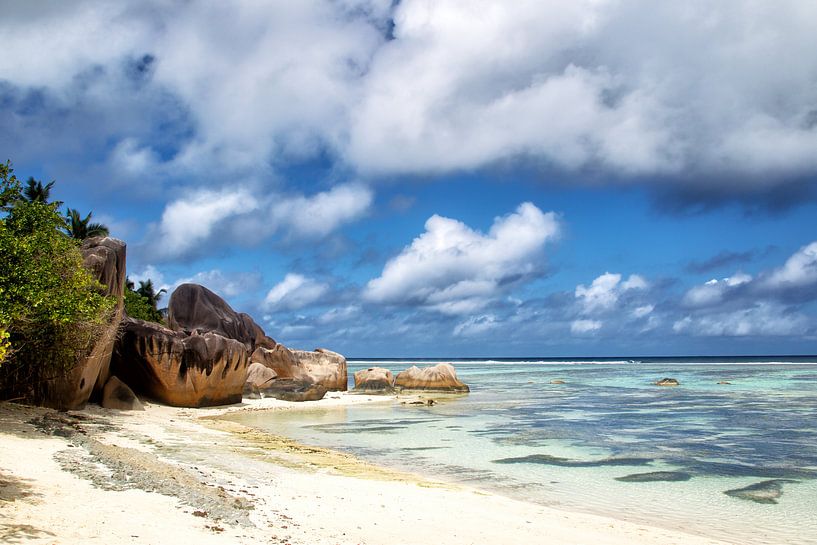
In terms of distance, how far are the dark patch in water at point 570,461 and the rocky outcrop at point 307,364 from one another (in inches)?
786

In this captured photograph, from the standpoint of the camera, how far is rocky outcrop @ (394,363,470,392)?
44281 mm

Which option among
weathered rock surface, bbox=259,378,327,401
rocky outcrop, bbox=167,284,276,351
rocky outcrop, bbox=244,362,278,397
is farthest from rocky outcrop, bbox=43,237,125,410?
rocky outcrop, bbox=167,284,276,351

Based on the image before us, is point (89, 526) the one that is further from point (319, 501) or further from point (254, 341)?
A: point (254, 341)

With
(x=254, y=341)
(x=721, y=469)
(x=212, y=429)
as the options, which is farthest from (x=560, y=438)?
(x=254, y=341)

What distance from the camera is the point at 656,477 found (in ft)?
47.8

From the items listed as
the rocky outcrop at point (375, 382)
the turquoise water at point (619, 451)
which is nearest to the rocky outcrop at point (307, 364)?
the rocky outcrop at point (375, 382)

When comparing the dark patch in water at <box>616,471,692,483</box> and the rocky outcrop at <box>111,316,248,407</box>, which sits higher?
the rocky outcrop at <box>111,316,248,407</box>

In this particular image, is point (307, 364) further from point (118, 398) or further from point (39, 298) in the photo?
point (39, 298)

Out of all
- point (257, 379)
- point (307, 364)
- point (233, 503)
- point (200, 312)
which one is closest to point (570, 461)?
point (233, 503)

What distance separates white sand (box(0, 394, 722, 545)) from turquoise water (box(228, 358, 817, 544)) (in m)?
1.52

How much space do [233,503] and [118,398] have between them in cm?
1443

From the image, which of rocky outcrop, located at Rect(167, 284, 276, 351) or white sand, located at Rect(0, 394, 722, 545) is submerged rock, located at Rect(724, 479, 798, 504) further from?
rocky outcrop, located at Rect(167, 284, 276, 351)

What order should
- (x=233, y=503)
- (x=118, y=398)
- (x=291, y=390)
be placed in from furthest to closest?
1. (x=291, y=390)
2. (x=118, y=398)
3. (x=233, y=503)

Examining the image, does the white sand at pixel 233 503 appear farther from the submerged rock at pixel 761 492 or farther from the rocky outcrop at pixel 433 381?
the rocky outcrop at pixel 433 381
